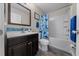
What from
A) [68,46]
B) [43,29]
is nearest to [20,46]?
[43,29]

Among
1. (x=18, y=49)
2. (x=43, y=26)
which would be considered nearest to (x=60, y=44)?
(x=43, y=26)

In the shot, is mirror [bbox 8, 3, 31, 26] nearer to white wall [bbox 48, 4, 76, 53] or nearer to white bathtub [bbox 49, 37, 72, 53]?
white wall [bbox 48, 4, 76, 53]

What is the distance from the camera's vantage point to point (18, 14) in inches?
49.6

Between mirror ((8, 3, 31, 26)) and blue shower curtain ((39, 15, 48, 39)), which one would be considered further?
blue shower curtain ((39, 15, 48, 39))

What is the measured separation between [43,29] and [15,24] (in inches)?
18.8

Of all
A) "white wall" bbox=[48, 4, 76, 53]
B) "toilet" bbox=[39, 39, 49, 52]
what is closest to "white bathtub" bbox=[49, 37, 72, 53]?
"white wall" bbox=[48, 4, 76, 53]

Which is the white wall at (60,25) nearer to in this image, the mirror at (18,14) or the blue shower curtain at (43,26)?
the blue shower curtain at (43,26)

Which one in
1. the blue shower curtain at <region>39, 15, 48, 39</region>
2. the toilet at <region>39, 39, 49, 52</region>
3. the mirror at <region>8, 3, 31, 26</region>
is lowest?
the toilet at <region>39, 39, 49, 52</region>

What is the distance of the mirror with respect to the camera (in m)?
1.16

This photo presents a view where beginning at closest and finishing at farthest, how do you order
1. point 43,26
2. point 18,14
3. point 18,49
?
point 18,49, point 18,14, point 43,26

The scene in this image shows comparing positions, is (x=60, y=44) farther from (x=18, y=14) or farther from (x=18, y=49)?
(x=18, y=14)

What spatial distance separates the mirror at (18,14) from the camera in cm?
116

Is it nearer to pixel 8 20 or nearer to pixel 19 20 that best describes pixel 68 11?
pixel 19 20

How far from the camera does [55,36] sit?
1.66 meters
